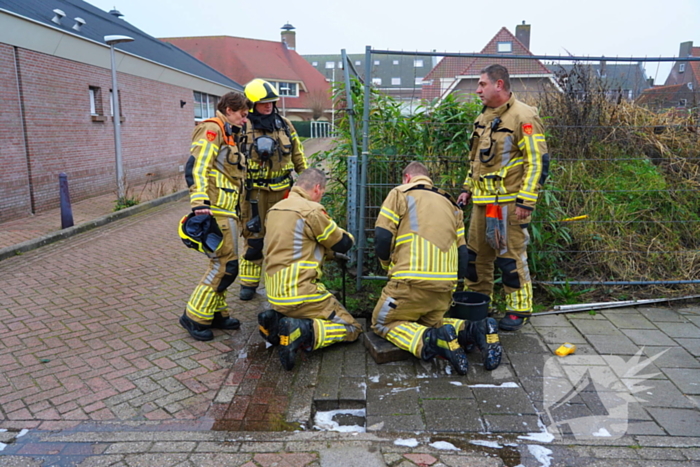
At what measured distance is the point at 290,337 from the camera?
378 centimetres

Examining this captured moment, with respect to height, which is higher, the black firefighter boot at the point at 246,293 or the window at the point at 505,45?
the window at the point at 505,45

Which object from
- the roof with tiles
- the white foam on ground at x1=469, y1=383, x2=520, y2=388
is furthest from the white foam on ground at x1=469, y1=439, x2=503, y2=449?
the roof with tiles

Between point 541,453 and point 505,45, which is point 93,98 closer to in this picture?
point 505,45

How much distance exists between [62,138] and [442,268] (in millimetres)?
10378

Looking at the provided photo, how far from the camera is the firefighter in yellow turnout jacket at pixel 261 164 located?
500 centimetres

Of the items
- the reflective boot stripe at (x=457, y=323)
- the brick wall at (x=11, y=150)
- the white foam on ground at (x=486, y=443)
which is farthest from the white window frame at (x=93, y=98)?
the white foam on ground at (x=486, y=443)

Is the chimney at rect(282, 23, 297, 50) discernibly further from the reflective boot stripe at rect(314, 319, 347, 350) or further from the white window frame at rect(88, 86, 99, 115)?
the reflective boot stripe at rect(314, 319, 347, 350)

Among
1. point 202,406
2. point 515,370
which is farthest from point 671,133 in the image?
point 202,406

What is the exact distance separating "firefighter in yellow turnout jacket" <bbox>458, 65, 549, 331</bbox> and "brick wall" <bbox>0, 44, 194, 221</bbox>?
28.3 feet

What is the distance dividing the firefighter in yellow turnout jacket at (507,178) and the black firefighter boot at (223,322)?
226cm

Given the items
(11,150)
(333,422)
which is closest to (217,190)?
(333,422)

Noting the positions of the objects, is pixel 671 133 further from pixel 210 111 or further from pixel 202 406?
pixel 210 111

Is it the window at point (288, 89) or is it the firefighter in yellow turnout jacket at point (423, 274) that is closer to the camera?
the firefighter in yellow turnout jacket at point (423, 274)

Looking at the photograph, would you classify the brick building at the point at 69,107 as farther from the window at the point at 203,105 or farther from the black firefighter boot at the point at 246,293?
the black firefighter boot at the point at 246,293
